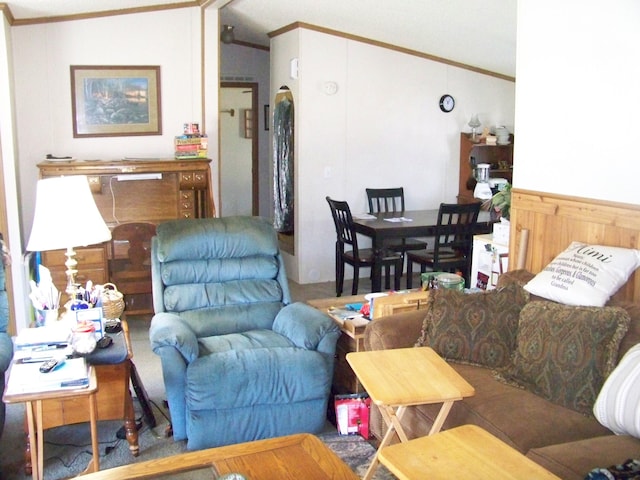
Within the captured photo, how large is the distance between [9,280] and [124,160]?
1.30 meters

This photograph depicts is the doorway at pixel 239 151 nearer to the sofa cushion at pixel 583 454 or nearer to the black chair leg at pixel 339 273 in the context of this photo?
the black chair leg at pixel 339 273

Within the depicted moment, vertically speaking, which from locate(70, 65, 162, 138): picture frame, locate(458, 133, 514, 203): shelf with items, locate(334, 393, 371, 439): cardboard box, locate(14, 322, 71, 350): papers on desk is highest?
locate(70, 65, 162, 138): picture frame

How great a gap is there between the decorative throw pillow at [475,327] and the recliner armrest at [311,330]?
0.50 meters

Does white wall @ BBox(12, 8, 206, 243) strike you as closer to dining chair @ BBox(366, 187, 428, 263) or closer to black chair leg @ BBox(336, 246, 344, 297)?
black chair leg @ BBox(336, 246, 344, 297)

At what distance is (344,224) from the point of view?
6.05 m

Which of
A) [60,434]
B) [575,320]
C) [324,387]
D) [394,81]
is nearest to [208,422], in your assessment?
[324,387]

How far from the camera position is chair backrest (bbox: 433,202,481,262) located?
229 inches

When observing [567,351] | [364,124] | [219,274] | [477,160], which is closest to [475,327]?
[567,351]

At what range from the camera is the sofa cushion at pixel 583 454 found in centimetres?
226

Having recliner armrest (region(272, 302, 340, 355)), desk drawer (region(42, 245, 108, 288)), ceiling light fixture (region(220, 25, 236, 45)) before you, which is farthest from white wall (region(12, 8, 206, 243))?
recliner armrest (region(272, 302, 340, 355))

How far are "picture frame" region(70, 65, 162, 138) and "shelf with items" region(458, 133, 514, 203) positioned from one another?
10.4 ft

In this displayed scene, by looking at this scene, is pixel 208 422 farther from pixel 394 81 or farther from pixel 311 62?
pixel 394 81

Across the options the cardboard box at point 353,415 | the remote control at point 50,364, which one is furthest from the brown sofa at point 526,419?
the remote control at point 50,364

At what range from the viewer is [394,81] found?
692 centimetres
